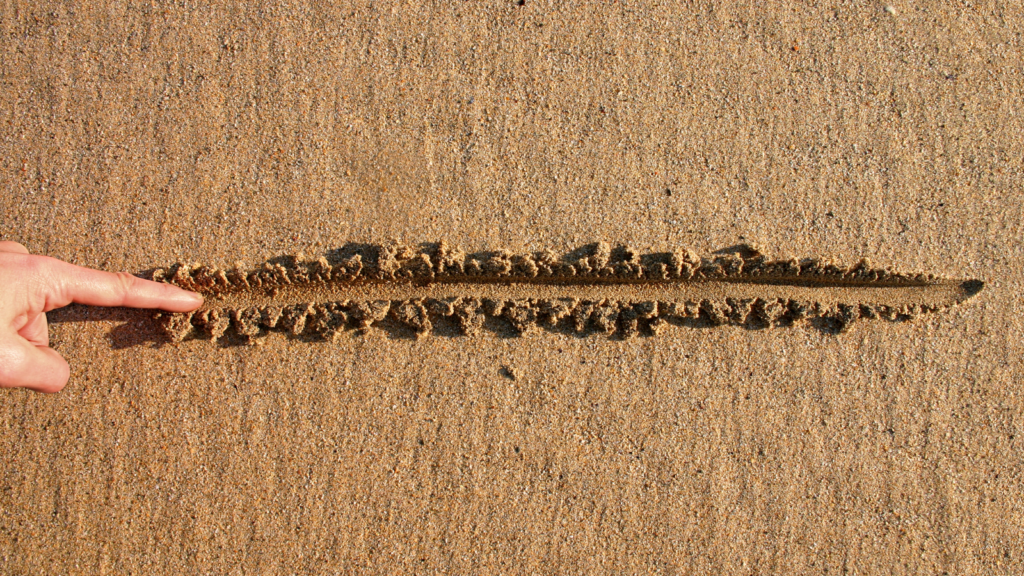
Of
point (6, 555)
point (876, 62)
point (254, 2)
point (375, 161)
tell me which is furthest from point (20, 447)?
point (876, 62)

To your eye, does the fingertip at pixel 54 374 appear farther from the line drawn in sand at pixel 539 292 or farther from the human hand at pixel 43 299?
the line drawn in sand at pixel 539 292

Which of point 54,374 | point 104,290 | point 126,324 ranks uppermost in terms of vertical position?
point 104,290

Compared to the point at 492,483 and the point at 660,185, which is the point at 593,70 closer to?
the point at 660,185

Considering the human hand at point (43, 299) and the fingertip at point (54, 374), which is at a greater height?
the human hand at point (43, 299)

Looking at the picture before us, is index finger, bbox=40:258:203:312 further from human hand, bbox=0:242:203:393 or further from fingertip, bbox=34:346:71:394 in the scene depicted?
fingertip, bbox=34:346:71:394

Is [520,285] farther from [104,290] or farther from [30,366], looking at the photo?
[30,366]

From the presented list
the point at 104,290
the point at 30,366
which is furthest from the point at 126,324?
the point at 30,366

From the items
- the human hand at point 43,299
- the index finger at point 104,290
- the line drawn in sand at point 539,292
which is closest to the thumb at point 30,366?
the human hand at point 43,299
